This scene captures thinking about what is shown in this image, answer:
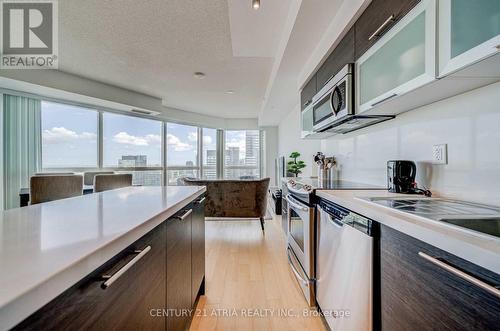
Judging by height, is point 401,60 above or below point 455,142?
above

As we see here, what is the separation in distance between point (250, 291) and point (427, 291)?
1597 mm

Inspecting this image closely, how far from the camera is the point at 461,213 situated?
89 cm

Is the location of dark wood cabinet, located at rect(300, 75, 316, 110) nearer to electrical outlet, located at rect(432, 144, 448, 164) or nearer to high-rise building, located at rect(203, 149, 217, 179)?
electrical outlet, located at rect(432, 144, 448, 164)

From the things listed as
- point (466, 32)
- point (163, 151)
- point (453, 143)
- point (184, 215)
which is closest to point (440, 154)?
point (453, 143)

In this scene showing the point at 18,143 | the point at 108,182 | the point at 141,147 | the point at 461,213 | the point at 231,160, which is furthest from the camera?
the point at 231,160

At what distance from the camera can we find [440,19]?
908 millimetres

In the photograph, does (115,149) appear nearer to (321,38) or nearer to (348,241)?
(321,38)

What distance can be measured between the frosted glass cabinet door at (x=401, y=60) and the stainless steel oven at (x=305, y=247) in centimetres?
88

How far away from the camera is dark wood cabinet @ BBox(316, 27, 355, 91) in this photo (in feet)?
5.39

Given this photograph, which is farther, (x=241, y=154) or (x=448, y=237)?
(x=241, y=154)

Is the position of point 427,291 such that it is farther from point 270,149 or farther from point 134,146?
point 270,149

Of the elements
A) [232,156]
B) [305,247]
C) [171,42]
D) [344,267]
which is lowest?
[305,247]

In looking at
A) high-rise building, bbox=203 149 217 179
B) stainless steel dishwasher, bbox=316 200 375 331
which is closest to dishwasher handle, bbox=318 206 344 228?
stainless steel dishwasher, bbox=316 200 375 331

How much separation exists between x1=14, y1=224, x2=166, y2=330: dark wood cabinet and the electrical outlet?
1502mm
